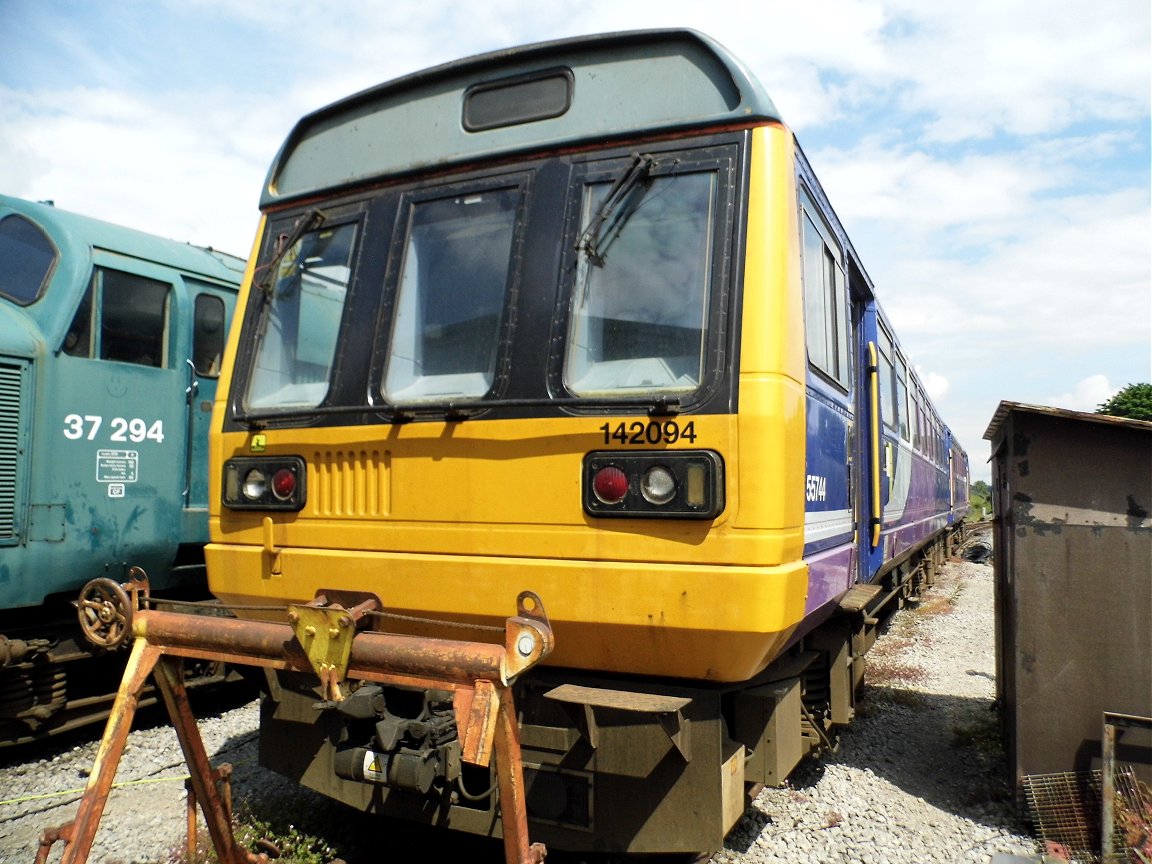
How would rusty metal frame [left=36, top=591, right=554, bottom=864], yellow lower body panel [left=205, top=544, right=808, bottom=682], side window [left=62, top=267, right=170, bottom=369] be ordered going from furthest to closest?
1. side window [left=62, top=267, right=170, bottom=369]
2. yellow lower body panel [left=205, top=544, right=808, bottom=682]
3. rusty metal frame [left=36, top=591, right=554, bottom=864]

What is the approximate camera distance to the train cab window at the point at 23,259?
5.45 m

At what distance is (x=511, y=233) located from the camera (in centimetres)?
339

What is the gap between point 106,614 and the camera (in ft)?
9.52

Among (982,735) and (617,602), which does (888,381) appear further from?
(617,602)

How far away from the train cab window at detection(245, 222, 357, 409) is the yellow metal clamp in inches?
128

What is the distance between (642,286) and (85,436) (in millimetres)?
3888

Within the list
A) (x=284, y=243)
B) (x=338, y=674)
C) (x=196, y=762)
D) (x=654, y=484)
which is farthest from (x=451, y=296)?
(x=196, y=762)

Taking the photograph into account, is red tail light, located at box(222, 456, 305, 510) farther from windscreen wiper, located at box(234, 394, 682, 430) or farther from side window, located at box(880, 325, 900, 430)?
side window, located at box(880, 325, 900, 430)

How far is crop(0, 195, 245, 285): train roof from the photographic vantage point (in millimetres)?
5609

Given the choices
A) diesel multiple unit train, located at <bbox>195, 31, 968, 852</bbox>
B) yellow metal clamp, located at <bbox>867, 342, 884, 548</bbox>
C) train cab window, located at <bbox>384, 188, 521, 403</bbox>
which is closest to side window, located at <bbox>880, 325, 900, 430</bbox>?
yellow metal clamp, located at <bbox>867, 342, 884, 548</bbox>

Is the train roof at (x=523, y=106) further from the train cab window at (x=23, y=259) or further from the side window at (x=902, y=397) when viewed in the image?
the side window at (x=902, y=397)

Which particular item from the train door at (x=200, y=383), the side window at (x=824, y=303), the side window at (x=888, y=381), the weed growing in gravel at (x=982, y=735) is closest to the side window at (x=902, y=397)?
the side window at (x=888, y=381)

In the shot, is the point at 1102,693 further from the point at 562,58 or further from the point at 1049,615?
the point at 562,58

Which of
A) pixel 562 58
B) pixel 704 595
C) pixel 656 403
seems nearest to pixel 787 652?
pixel 704 595
